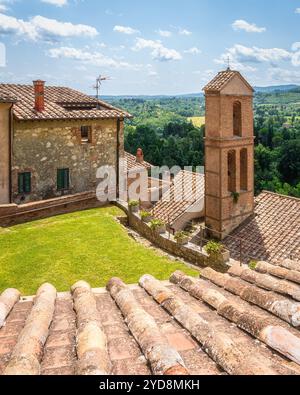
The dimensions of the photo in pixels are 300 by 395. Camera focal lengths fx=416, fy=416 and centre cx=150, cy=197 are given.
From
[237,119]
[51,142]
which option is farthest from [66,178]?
[237,119]

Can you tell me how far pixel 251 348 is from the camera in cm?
383

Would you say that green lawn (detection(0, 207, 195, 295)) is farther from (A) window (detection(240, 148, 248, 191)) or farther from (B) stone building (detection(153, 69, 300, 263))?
→ (A) window (detection(240, 148, 248, 191))

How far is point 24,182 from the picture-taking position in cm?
2058

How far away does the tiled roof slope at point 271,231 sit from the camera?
658 inches

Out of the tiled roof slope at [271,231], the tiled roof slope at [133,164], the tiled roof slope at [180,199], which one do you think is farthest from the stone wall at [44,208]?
the tiled roof slope at [271,231]

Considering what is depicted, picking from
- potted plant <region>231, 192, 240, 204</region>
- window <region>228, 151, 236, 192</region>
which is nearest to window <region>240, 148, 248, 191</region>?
window <region>228, 151, 236, 192</region>

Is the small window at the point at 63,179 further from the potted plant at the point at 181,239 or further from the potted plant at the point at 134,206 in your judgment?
the potted plant at the point at 181,239

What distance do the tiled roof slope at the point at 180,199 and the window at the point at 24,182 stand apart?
20.9ft

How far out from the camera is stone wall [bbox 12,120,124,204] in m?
20.2

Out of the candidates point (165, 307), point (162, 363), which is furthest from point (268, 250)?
point (162, 363)

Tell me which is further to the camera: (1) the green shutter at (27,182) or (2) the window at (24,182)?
(1) the green shutter at (27,182)

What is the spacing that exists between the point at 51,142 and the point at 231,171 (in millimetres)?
9089
